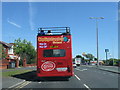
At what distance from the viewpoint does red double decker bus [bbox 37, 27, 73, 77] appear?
15727 mm

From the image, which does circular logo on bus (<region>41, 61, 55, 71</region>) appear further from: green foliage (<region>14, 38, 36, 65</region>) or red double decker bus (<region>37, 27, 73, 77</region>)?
green foliage (<region>14, 38, 36, 65</region>)

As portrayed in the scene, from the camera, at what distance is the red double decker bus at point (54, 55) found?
1573 centimetres

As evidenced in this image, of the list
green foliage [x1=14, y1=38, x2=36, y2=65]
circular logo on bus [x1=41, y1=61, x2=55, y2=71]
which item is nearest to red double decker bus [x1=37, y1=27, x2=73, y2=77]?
circular logo on bus [x1=41, y1=61, x2=55, y2=71]

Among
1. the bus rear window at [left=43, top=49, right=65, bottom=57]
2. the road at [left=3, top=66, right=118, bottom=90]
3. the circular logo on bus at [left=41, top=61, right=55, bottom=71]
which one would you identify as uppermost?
the bus rear window at [left=43, top=49, right=65, bottom=57]

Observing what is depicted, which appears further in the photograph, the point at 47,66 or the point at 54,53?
the point at 54,53

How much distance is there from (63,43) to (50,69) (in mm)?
2156

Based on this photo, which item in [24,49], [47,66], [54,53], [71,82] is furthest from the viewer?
[24,49]

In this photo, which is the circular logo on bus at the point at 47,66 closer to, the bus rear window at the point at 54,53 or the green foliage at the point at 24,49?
the bus rear window at the point at 54,53

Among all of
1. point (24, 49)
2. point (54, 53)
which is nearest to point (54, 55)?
point (54, 53)

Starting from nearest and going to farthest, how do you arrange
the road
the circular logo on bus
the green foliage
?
1. the road
2. the circular logo on bus
3. the green foliage

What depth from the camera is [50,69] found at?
15.7 meters

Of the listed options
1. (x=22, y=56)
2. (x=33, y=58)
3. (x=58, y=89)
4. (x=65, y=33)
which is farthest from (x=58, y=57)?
(x=33, y=58)

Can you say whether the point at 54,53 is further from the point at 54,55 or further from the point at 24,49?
the point at 24,49

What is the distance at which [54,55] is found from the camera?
15961 mm
